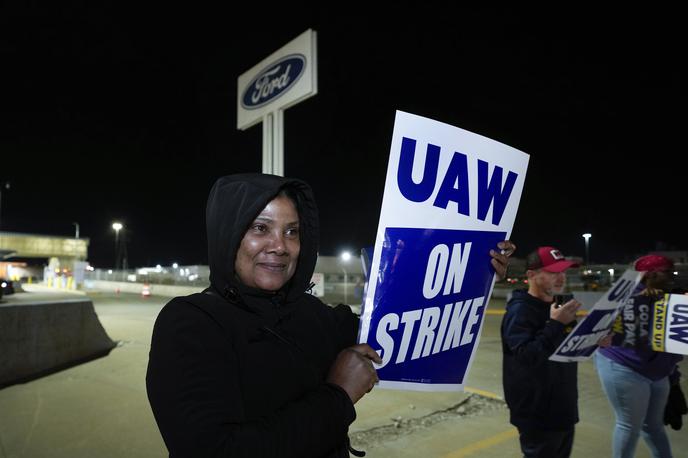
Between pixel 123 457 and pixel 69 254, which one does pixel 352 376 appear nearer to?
pixel 123 457

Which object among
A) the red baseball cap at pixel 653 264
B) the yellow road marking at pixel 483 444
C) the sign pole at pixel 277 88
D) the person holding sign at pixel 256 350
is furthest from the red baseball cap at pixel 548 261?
the sign pole at pixel 277 88

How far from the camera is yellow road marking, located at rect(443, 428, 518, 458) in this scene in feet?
13.6

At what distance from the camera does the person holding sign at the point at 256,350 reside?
1.20 m

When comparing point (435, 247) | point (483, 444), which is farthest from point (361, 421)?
point (435, 247)

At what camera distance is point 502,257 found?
6.12 ft

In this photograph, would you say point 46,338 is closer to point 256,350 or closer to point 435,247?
point 256,350

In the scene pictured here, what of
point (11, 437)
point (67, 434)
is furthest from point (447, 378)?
point (11, 437)

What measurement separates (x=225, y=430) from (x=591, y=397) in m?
6.26

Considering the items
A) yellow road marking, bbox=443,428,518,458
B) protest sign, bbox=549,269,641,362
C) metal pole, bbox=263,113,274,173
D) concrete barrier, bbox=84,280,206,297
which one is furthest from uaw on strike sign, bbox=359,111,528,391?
concrete barrier, bbox=84,280,206,297

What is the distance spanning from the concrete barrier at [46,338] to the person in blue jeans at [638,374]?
751cm

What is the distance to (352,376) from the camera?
1427 millimetres

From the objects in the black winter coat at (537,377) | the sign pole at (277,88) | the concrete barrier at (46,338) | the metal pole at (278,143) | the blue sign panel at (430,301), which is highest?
the sign pole at (277,88)

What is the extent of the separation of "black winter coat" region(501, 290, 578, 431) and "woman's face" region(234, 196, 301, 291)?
1.80m

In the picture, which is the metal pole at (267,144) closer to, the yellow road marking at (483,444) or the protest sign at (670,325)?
the yellow road marking at (483,444)
